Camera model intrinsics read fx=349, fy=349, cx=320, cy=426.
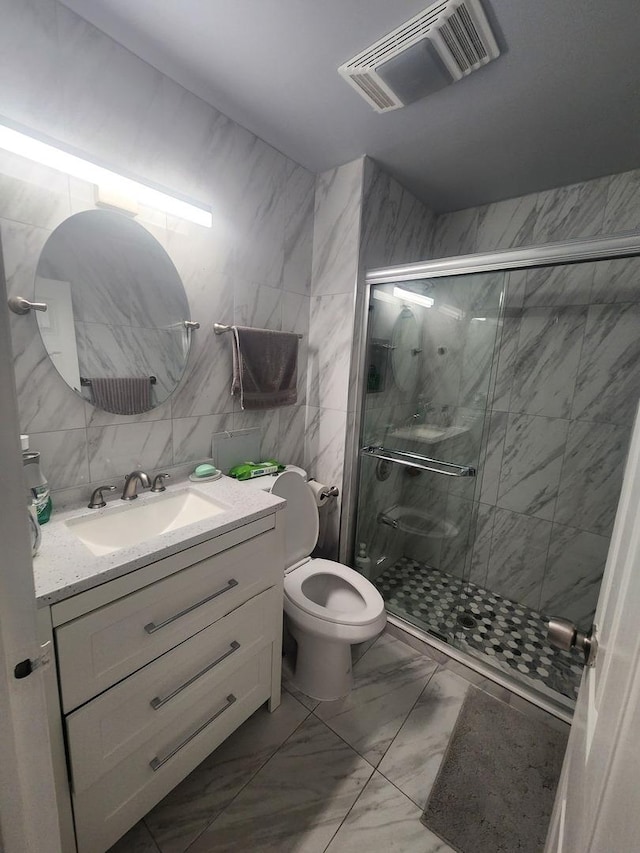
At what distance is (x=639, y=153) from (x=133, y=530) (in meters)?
2.62

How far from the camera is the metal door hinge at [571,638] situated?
0.57 meters

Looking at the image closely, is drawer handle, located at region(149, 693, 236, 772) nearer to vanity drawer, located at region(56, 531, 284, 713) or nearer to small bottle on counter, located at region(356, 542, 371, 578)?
vanity drawer, located at region(56, 531, 284, 713)

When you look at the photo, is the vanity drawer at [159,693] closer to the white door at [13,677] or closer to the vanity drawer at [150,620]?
the vanity drawer at [150,620]

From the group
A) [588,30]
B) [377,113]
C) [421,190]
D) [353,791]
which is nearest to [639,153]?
[588,30]

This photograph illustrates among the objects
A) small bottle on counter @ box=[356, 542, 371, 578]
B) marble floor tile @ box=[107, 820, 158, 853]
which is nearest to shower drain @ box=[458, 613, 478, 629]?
small bottle on counter @ box=[356, 542, 371, 578]

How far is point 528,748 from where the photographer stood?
4.32 ft

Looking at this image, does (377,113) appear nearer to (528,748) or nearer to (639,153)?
(639,153)

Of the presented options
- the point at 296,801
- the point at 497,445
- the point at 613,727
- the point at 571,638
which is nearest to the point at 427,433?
the point at 497,445

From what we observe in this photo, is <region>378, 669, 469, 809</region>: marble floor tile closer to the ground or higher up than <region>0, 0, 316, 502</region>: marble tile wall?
closer to the ground

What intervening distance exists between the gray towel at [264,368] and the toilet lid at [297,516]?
38 cm

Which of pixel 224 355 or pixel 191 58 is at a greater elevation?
pixel 191 58

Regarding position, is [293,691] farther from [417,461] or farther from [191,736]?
[417,461]

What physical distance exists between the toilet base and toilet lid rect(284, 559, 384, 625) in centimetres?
13

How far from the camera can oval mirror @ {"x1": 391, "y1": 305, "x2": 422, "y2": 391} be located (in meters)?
2.02
